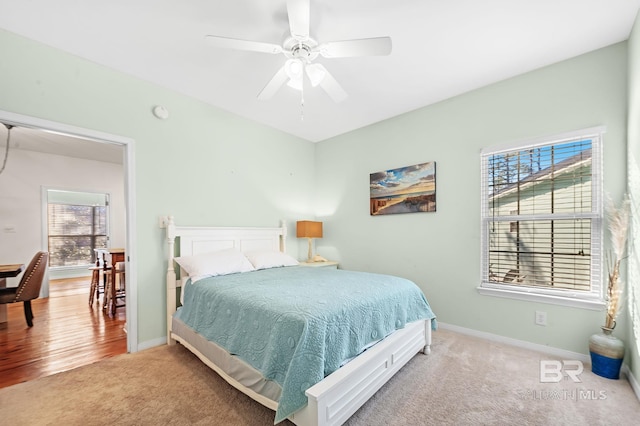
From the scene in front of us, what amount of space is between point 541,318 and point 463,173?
1592 mm

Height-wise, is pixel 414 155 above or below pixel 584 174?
above

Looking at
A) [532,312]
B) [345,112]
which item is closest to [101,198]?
[345,112]

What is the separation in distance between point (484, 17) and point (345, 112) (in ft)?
5.84

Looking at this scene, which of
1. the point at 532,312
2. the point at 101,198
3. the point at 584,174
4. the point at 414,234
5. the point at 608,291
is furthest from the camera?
the point at 101,198

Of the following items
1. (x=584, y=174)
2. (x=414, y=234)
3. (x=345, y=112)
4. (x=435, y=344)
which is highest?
(x=345, y=112)

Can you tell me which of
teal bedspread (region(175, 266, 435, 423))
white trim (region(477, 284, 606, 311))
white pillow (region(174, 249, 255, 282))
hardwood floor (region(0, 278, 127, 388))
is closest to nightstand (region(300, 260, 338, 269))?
white pillow (region(174, 249, 255, 282))

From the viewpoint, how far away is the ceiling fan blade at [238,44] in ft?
5.61

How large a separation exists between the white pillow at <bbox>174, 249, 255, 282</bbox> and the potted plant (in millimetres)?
3119

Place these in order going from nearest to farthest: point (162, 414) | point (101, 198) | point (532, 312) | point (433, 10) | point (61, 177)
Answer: point (162, 414), point (433, 10), point (532, 312), point (61, 177), point (101, 198)

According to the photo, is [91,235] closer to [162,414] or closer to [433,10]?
[162,414]

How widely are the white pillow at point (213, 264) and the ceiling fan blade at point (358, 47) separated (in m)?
2.16

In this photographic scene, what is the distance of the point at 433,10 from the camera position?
1842 mm

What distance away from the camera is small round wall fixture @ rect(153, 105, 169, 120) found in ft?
9.14

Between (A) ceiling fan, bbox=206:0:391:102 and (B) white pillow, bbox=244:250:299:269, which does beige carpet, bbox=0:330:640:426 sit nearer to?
(B) white pillow, bbox=244:250:299:269
